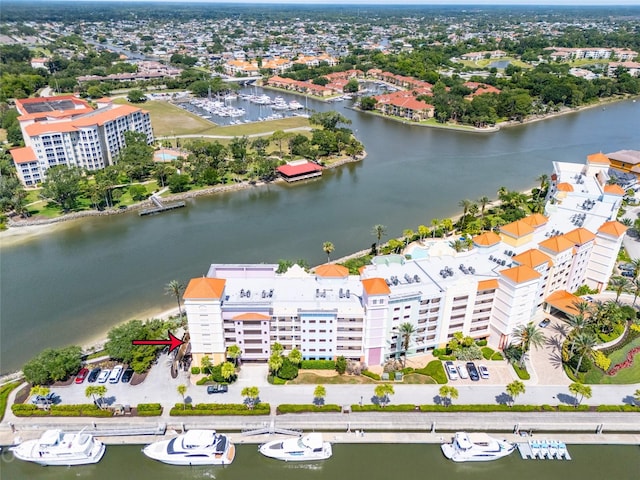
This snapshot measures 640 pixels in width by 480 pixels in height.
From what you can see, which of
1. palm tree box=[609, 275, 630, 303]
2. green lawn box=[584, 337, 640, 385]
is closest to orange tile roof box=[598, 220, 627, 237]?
palm tree box=[609, 275, 630, 303]

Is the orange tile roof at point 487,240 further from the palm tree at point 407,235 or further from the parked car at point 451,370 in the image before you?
the palm tree at point 407,235

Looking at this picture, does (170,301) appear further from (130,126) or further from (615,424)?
(130,126)

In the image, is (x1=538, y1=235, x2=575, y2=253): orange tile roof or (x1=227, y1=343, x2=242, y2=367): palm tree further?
(x1=538, y1=235, x2=575, y2=253): orange tile roof

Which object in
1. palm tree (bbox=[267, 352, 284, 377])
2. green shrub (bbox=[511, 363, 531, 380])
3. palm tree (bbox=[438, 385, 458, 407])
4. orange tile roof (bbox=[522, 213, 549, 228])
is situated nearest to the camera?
palm tree (bbox=[438, 385, 458, 407])

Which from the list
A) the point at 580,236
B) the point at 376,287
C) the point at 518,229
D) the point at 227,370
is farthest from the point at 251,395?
the point at 580,236

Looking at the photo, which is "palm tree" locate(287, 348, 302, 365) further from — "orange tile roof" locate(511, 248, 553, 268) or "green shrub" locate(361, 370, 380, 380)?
"orange tile roof" locate(511, 248, 553, 268)

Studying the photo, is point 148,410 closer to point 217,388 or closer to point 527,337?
point 217,388

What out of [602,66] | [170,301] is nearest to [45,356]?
[170,301]
